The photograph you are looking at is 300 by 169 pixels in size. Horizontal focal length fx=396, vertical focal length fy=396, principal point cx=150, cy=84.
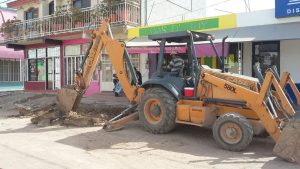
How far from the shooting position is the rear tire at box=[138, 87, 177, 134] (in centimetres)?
962

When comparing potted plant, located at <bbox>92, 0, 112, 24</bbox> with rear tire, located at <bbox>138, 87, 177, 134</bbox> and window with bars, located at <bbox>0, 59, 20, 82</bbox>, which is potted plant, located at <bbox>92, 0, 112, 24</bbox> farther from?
window with bars, located at <bbox>0, 59, 20, 82</bbox>

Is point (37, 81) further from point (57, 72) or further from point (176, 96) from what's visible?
point (176, 96)

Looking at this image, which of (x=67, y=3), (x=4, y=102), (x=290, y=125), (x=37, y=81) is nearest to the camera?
(x=290, y=125)

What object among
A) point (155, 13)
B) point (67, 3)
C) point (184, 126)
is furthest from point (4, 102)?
point (184, 126)

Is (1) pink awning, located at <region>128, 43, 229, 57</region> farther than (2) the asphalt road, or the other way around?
(1) pink awning, located at <region>128, 43, 229, 57</region>

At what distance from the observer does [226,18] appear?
1653 cm

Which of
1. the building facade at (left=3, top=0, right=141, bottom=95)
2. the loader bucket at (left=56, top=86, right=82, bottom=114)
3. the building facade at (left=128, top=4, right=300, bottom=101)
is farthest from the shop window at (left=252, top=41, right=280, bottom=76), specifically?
the loader bucket at (left=56, top=86, right=82, bottom=114)

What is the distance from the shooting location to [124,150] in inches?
340

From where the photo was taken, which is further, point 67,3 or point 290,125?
point 67,3

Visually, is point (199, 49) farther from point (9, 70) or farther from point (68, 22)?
point (9, 70)

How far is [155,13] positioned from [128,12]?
1.80 meters

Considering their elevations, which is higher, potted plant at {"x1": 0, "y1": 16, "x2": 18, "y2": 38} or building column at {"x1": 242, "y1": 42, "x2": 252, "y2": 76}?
potted plant at {"x1": 0, "y1": 16, "x2": 18, "y2": 38}

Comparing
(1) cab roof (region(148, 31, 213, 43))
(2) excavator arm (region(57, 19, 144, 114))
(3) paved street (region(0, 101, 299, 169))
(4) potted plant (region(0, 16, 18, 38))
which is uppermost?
(4) potted plant (region(0, 16, 18, 38))

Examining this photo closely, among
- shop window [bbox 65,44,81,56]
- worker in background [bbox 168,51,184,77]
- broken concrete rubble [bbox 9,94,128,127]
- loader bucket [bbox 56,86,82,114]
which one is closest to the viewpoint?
worker in background [bbox 168,51,184,77]
